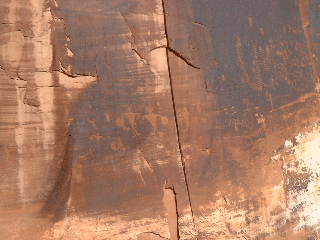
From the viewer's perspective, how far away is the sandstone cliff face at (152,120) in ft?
7.77

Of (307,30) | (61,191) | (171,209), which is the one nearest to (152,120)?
(171,209)

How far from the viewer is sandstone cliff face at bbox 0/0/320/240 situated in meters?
2.37

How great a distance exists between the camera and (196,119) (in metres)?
2.65

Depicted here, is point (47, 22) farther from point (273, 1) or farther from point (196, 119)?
point (273, 1)

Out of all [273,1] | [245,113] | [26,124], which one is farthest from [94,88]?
[273,1]

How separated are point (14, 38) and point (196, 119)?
134 cm

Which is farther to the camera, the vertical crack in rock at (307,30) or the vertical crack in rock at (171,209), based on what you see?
the vertical crack in rock at (307,30)

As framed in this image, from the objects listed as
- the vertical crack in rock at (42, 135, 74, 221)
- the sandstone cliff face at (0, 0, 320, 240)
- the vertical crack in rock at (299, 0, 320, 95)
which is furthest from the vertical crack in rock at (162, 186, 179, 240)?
A: the vertical crack in rock at (299, 0, 320, 95)

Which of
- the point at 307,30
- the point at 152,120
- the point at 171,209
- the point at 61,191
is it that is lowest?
the point at 171,209

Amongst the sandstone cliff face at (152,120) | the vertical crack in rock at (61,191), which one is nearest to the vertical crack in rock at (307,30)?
the sandstone cliff face at (152,120)

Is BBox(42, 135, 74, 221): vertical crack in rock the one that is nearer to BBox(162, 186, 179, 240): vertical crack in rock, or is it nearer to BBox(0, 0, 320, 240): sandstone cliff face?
BBox(0, 0, 320, 240): sandstone cliff face

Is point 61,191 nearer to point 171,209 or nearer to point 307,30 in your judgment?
point 171,209

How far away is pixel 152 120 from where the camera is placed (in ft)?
8.41

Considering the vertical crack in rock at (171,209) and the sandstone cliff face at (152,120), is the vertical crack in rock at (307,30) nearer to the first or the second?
the sandstone cliff face at (152,120)
